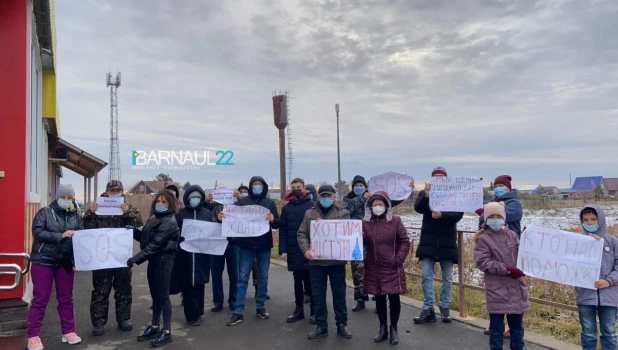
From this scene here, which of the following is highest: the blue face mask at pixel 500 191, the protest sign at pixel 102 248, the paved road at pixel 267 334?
the blue face mask at pixel 500 191

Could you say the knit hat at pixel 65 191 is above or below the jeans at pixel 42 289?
above

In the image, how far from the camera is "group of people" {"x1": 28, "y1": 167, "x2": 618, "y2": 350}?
468 cm

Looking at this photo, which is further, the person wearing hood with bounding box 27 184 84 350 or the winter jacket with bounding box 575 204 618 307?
the person wearing hood with bounding box 27 184 84 350

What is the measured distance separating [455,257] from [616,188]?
331 feet

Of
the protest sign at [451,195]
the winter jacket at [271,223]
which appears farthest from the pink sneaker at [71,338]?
the protest sign at [451,195]

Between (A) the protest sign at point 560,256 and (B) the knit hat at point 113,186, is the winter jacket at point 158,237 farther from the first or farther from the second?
(A) the protest sign at point 560,256

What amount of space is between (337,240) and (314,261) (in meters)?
0.42

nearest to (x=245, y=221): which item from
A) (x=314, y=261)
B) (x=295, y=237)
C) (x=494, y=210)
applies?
(x=295, y=237)

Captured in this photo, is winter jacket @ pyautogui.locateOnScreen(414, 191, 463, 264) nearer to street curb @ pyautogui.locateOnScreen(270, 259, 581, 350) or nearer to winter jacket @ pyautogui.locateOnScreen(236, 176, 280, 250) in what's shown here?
street curb @ pyautogui.locateOnScreen(270, 259, 581, 350)

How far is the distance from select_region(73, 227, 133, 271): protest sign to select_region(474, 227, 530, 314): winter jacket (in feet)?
13.9

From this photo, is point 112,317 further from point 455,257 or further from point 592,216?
point 592,216

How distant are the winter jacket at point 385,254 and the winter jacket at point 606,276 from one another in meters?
1.86

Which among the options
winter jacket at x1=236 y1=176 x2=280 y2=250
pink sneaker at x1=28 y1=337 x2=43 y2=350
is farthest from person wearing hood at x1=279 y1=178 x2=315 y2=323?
pink sneaker at x1=28 y1=337 x2=43 y2=350

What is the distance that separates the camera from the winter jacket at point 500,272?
4664 mm
